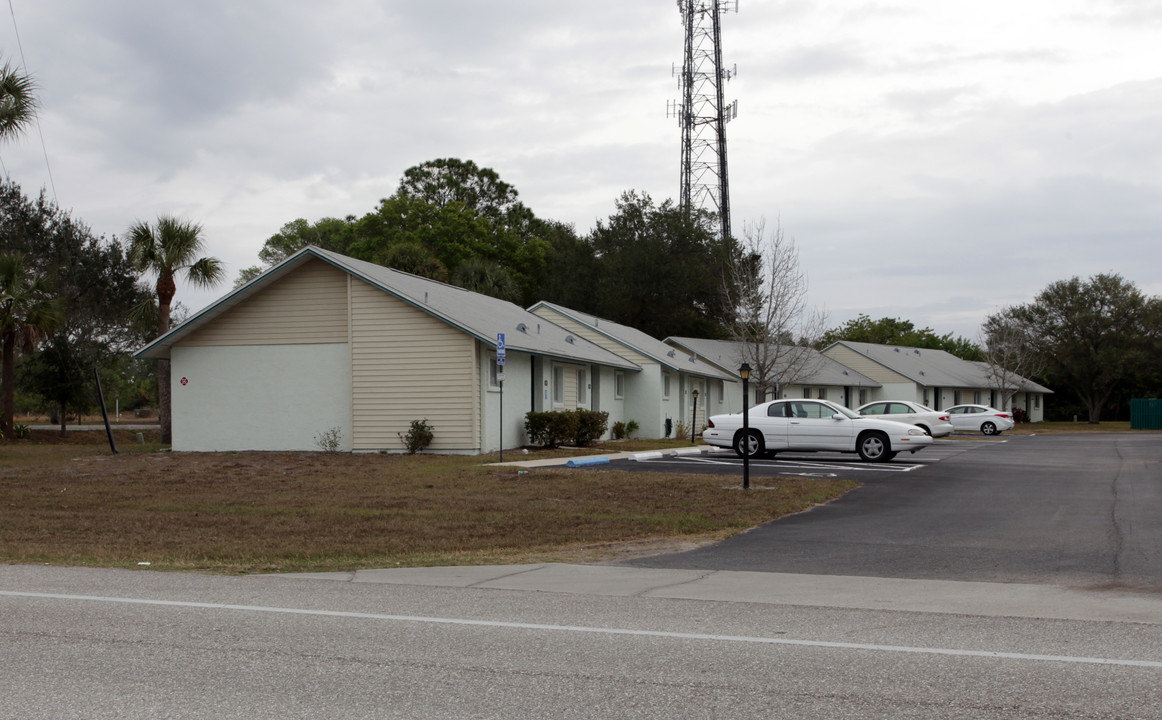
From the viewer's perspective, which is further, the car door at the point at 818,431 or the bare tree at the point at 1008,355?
the bare tree at the point at 1008,355

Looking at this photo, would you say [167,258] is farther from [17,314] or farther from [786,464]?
[786,464]

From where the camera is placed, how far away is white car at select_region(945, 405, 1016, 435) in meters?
49.9

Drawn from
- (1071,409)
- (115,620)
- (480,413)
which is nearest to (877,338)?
(1071,409)

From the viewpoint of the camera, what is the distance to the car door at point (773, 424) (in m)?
24.4

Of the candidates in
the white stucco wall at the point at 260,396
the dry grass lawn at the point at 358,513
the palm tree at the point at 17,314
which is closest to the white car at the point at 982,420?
the white stucco wall at the point at 260,396

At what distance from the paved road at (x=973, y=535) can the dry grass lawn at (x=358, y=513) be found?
83cm

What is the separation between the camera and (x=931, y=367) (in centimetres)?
7131

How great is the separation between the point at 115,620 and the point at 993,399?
76.7m

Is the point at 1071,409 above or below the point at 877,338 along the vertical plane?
below

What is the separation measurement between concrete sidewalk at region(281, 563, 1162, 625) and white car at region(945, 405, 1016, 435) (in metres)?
42.9

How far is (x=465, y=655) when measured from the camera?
635 centimetres

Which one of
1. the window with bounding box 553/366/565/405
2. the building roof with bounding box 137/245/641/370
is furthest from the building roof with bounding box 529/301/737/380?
the window with bounding box 553/366/565/405

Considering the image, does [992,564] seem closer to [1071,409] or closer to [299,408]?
[299,408]

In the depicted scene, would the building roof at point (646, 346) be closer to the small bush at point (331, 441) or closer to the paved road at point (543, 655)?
the small bush at point (331, 441)
